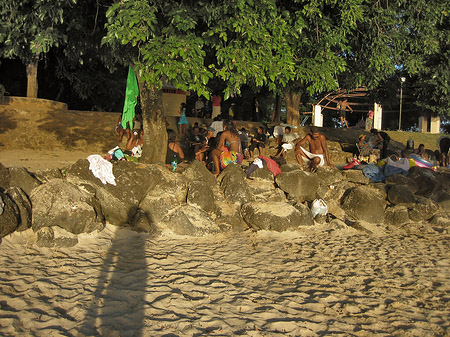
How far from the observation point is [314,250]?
7.65 meters

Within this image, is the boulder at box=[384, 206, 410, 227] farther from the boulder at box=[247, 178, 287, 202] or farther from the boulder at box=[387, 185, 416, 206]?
the boulder at box=[247, 178, 287, 202]

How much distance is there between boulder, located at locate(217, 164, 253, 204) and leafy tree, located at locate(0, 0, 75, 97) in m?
4.27

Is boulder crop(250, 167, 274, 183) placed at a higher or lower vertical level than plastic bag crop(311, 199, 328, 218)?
higher

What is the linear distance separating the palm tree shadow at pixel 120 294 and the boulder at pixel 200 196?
1.60m

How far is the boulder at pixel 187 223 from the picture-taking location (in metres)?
7.79

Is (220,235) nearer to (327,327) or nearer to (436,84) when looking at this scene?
(327,327)

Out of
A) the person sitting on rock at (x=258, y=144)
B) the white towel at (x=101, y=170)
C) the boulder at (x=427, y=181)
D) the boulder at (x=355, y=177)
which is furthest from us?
the person sitting on rock at (x=258, y=144)

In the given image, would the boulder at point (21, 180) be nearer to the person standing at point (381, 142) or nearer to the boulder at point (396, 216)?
the boulder at point (396, 216)

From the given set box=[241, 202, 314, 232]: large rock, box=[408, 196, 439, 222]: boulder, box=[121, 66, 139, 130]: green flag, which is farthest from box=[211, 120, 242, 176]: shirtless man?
box=[408, 196, 439, 222]: boulder

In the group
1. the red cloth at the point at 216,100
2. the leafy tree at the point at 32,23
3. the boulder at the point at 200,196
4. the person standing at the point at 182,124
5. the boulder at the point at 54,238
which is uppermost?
the leafy tree at the point at 32,23

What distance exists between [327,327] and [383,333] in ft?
2.13

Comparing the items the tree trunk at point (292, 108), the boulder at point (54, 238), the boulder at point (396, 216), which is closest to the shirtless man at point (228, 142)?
the boulder at point (396, 216)

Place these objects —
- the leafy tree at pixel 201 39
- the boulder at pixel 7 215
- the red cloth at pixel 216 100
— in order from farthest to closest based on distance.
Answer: the red cloth at pixel 216 100, the leafy tree at pixel 201 39, the boulder at pixel 7 215

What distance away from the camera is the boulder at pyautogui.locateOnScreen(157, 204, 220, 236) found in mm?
7793
